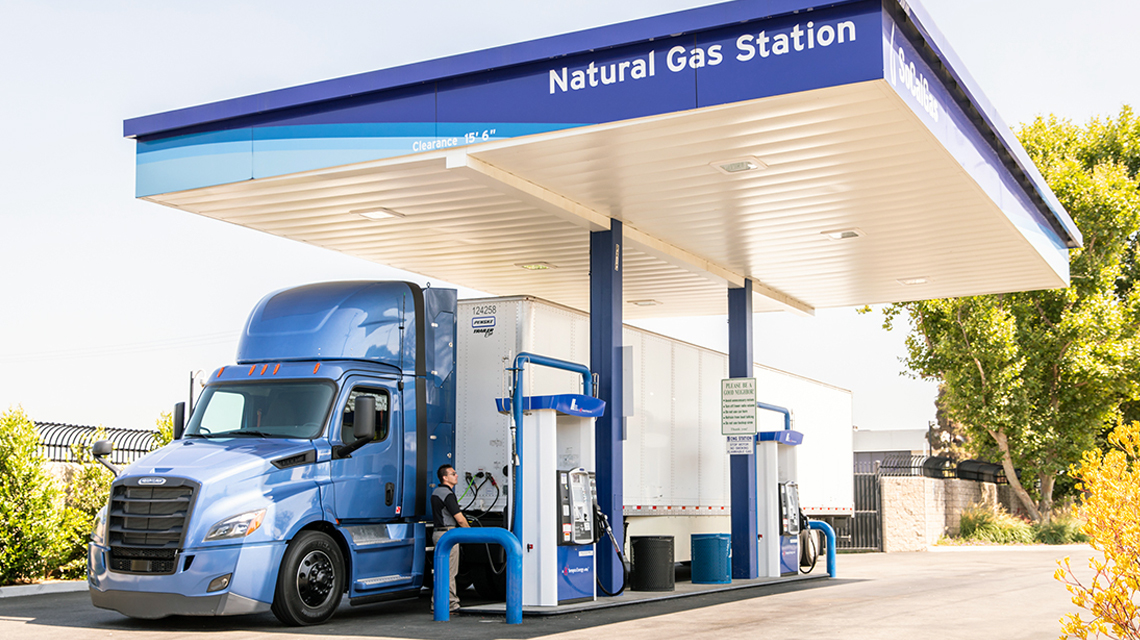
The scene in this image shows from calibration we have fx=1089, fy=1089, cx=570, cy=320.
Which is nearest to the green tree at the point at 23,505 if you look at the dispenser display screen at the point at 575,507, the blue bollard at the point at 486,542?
the blue bollard at the point at 486,542

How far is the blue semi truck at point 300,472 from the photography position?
36.2 feet

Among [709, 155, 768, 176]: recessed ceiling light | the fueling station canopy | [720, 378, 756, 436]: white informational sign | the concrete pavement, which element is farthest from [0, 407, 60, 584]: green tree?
[709, 155, 768, 176]: recessed ceiling light

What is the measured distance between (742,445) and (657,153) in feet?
23.9

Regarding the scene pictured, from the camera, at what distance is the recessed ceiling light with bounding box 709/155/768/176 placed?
A: 12570 mm

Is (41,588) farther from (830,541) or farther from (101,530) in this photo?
(830,541)

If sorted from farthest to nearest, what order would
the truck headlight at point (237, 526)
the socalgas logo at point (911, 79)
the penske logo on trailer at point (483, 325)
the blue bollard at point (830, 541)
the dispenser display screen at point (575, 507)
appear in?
the blue bollard at point (830, 541)
the penske logo on trailer at point (483, 325)
the dispenser display screen at point (575, 507)
the truck headlight at point (237, 526)
the socalgas logo at point (911, 79)

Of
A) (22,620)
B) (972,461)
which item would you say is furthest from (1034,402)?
(22,620)

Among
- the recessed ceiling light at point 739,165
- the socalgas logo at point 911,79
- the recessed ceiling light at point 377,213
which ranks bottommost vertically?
the recessed ceiling light at point 377,213

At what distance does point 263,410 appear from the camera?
493 inches

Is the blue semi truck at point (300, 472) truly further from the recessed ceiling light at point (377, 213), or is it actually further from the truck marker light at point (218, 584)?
the recessed ceiling light at point (377, 213)

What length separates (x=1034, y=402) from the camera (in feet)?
108

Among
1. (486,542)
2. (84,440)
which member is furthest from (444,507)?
(84,440)

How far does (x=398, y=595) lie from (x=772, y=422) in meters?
9.99

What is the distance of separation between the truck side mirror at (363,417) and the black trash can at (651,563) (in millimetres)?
5255
